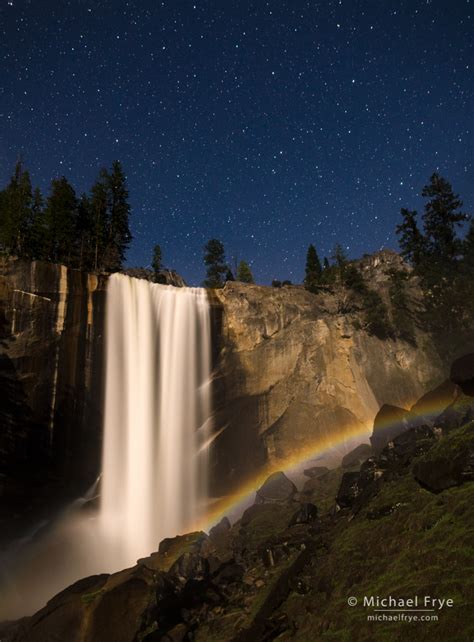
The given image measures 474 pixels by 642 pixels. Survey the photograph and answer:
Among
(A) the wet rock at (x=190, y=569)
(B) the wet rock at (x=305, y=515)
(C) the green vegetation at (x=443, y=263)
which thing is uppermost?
(C) the green vegetation at (x=443, y=263)

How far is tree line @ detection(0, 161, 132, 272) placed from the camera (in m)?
34.2

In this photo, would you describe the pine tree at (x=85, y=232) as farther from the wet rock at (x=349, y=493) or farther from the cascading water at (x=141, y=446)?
the wet rock at (x=349, y=493)

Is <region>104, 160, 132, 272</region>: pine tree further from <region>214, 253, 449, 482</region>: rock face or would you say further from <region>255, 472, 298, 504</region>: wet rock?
<region>255, 472, 298, 504</region>: wet rock

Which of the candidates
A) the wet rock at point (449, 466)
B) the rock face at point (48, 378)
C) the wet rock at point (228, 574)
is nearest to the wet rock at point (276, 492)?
the wet rock at point (228, 574)

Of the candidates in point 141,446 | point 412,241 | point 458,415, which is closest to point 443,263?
point 412,241

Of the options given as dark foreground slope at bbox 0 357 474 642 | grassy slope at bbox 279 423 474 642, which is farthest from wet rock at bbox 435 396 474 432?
grassy slope at bbox 279 423 474 642

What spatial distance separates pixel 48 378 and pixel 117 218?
74.7 ft

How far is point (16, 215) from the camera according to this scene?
3341 cm

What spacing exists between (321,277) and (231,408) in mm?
37227

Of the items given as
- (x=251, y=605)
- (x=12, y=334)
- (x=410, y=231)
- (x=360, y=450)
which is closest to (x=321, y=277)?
(x=410, y=231)

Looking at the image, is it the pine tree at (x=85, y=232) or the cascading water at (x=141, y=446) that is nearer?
the cascading water at (x=141, y=446)

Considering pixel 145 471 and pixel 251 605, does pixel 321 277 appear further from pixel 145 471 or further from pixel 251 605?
pixel 251 605

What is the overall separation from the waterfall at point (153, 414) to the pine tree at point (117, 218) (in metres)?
11.8

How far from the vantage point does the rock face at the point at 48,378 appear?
78.0 feet
